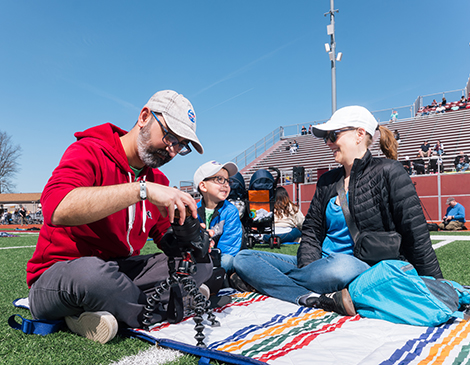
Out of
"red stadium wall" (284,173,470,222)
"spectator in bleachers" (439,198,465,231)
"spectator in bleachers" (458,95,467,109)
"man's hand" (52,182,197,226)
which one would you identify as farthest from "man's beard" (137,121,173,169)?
"spectator in bleachers" (458,95,467,109)

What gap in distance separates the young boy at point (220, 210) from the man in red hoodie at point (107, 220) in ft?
3.73

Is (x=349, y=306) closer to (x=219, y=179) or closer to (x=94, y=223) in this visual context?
(x=94, y=223)

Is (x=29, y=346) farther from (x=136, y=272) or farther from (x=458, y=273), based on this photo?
(x=458, y=273)

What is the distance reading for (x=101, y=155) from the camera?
6.47 feet

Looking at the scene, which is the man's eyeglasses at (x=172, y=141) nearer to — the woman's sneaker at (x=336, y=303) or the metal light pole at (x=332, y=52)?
the woman's sneaker at (x=336, y=303)

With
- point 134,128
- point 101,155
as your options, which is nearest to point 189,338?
point 101,155

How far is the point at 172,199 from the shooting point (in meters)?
1.57

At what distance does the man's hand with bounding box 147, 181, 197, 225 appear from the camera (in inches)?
61.9

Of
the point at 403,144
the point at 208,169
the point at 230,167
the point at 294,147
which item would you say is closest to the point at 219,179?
the point at 208,169

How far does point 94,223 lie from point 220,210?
6.20 feet

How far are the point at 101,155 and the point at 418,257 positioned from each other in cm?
218

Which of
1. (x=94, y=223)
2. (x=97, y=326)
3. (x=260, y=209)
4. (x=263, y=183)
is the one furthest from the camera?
(x=263, y=183)

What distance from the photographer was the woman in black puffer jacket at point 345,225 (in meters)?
2.30

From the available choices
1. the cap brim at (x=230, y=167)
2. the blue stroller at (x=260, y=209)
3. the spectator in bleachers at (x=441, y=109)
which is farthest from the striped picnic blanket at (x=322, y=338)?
the spectator in bleachers at (x=441, y=109)
